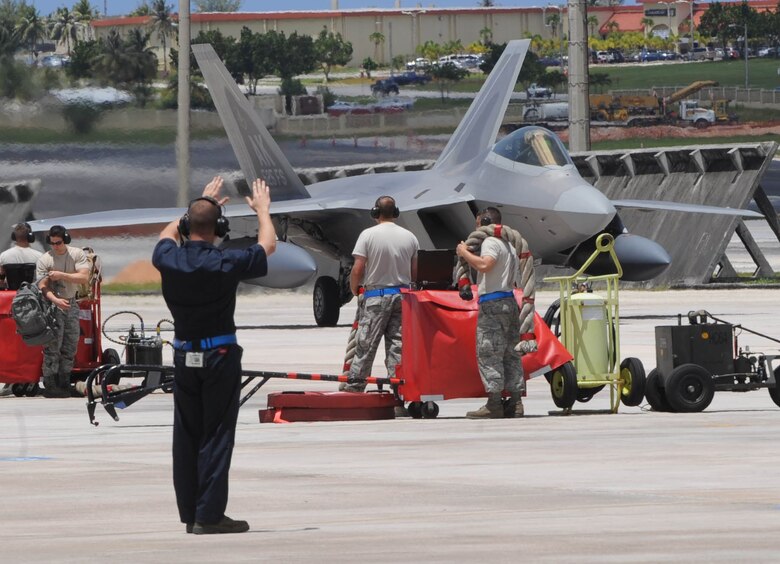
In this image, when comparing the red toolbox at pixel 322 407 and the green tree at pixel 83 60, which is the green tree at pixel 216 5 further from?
the red toolbox at pixel 322 407

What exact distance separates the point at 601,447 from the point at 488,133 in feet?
54.7

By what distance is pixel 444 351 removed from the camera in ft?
42.3

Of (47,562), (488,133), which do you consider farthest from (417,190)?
(47,562)

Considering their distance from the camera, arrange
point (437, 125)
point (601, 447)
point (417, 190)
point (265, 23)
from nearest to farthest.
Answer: point (601, 447) → point (417, 190) → point (437, 125) → point (265, 23)

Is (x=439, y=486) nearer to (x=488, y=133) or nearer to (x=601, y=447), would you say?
(x=601, y=447)

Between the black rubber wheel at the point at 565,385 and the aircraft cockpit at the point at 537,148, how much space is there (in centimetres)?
1055

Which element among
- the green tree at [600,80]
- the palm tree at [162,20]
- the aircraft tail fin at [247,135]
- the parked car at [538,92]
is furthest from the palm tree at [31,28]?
the green tree at [600,80]

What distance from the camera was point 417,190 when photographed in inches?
1048

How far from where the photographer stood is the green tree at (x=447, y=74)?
291ft

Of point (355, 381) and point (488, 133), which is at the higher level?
point (488, 133)

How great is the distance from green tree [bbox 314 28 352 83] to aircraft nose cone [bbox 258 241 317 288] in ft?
193

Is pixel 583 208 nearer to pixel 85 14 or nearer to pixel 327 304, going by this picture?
pixel 327 304

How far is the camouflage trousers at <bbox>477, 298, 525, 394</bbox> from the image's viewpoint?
41.4ft

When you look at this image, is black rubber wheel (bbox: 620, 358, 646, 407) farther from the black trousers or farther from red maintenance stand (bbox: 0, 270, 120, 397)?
the black trousers
